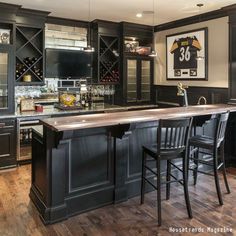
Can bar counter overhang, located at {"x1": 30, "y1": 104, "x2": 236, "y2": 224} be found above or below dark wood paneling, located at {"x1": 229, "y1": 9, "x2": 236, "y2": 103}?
below

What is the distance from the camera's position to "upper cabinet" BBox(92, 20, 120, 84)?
5.83 meters

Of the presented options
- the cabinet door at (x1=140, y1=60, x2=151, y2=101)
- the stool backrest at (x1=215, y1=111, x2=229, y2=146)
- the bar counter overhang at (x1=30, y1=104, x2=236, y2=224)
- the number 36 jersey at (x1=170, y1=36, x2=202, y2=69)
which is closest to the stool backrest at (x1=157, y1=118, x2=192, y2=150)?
the bar counter overhang at (x1=30, y1=104, x2=236, y2=224)

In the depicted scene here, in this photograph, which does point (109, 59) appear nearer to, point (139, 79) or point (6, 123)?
point (139, 79)

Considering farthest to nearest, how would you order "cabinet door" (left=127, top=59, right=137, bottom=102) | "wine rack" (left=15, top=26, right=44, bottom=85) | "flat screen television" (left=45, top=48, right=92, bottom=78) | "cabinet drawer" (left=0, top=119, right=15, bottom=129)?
"cabinet door" (left=127, top=59, right=137, bottom=102)
"flat screen television" (left=45, top=48, right=92, bottom=78)
"wine rack" (left=15, top=26, right=44, bottom=85)
"cabinet drawer" (left=0, top=119, right=15, bottom=129)

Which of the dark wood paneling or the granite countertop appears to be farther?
the granite countertop

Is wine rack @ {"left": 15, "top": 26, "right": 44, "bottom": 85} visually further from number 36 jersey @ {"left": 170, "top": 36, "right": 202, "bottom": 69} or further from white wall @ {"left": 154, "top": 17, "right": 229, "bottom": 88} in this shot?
white wall @ {"left": 154, "top": 17, "right": 229, "bottom": 88}

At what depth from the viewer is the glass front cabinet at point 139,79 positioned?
629 cm

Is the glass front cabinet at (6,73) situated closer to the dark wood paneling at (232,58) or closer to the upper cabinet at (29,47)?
the upper cabinet at (29,47)

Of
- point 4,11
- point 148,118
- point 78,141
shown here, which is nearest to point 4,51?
point 4,11

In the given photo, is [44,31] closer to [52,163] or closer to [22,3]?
[22,3]

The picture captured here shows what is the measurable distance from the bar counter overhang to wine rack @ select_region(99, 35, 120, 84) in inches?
105

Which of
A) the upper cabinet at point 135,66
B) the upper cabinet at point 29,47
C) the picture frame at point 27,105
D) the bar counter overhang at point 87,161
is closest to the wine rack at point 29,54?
the upper cabinet at point 29,47

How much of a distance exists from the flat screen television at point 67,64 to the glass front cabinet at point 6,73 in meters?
0.82

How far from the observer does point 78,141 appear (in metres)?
3.14
